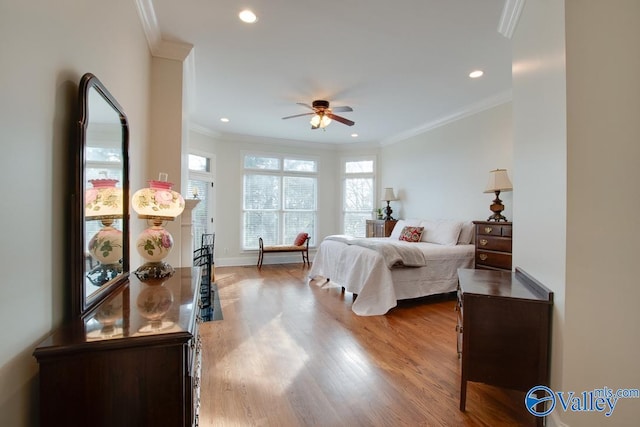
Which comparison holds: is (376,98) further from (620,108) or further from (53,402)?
(53,402)

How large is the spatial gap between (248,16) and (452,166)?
3.96m

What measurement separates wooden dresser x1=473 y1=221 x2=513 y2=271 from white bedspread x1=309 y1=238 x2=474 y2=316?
1.48 ft

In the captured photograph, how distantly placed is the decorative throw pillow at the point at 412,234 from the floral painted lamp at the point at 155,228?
13.1 feet

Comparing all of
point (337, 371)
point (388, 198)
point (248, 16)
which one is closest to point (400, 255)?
point (337, 371)

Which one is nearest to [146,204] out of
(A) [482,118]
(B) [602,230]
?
(B) [602,230]

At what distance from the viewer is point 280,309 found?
362 cm

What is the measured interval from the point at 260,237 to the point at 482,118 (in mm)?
4732

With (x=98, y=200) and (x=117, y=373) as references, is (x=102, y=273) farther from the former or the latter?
(x=117, y=373)

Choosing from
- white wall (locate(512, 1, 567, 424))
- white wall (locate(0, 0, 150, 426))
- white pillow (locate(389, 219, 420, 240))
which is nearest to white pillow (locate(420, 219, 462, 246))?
white pillow (locate(389, 219, 420, 240))

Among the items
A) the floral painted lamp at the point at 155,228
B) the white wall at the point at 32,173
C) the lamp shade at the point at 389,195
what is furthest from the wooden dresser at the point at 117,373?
the lamp shade at the point at 389,195

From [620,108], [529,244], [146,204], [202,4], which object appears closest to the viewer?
[620,108]

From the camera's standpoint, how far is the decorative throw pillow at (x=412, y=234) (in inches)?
195

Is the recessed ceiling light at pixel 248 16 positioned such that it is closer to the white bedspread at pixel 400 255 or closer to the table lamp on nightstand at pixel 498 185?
the white bedspread at pixel 400 255

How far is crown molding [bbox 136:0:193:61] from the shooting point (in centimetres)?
224
